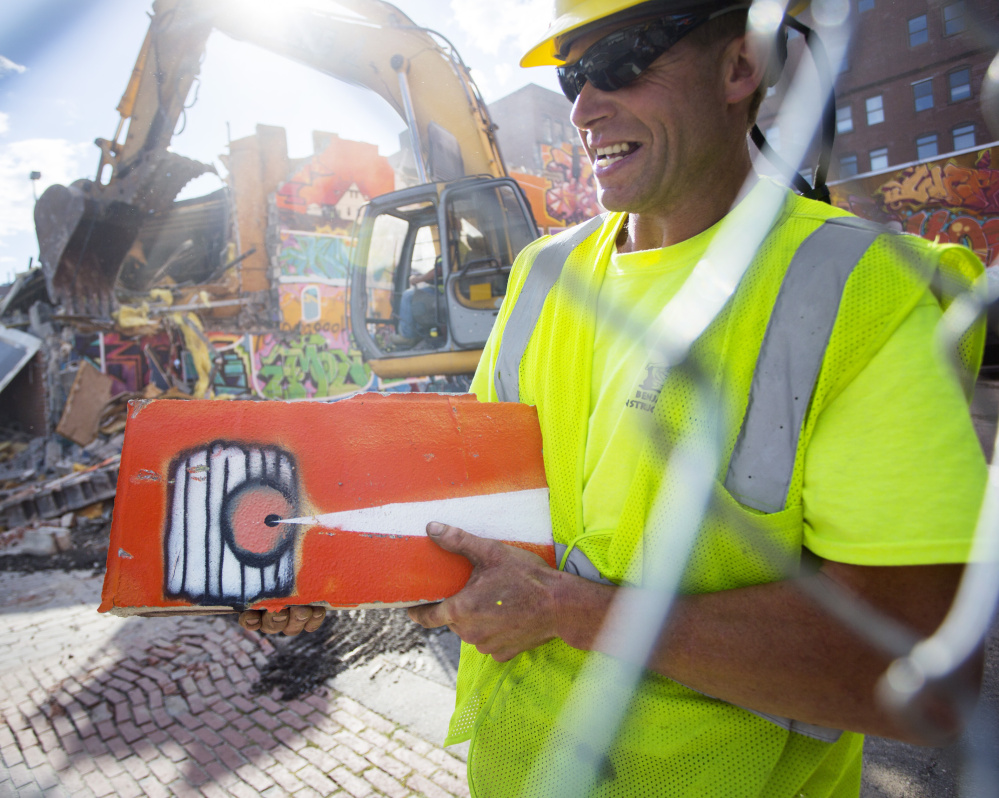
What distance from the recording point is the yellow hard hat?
47.1 inches

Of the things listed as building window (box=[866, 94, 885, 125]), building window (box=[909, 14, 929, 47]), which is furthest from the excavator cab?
building window (box=[866, 94, 885, 125])

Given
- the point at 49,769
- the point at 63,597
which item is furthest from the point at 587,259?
the point at 63,597

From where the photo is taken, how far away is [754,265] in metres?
1.07

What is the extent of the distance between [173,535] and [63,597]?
625cm

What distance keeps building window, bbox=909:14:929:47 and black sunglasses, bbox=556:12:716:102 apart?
12.4 ft

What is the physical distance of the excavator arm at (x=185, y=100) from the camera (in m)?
8.08

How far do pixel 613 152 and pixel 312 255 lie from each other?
61.4 ft

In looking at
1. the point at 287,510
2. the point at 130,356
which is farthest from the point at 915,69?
the point at 130,356

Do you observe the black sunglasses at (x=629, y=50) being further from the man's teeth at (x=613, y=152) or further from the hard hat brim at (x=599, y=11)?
the man's teeth at (x=613, y=152)

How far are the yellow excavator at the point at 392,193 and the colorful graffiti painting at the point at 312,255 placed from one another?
21.9 feet

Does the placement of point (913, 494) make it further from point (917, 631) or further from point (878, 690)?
point (878, 690)

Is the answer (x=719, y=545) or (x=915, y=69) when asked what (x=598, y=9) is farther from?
(x=915, y=69)

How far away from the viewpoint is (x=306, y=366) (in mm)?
17922

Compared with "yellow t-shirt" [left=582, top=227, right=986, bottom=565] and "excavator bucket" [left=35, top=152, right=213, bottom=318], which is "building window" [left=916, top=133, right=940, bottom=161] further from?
"excavator bucket" [left=35, top=152, right=213, bottom=318]
